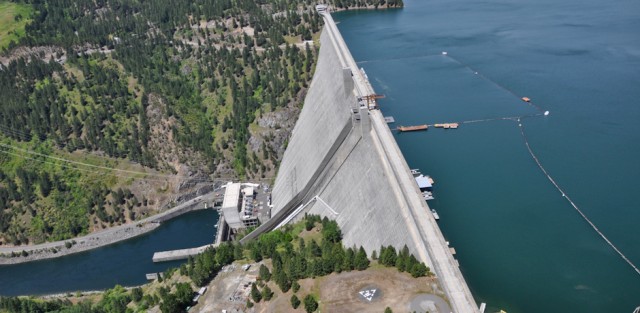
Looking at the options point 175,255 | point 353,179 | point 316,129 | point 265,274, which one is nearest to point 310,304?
point 265,274

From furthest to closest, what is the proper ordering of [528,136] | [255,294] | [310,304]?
1. [528,136]
2. [255,294]
3. [310,304]

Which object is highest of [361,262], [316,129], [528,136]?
[316,129]

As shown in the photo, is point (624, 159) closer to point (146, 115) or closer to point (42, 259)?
point (146, 115)

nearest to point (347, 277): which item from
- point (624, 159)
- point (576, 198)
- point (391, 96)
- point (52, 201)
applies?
point (576, 198)

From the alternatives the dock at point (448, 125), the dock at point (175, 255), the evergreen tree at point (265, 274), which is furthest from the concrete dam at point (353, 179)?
the dock at point (448, 125)

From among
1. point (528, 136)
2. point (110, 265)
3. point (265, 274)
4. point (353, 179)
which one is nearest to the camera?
point (265, 274)

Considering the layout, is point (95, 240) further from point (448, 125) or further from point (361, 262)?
point (448, 125)

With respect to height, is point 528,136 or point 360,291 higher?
point 528,136

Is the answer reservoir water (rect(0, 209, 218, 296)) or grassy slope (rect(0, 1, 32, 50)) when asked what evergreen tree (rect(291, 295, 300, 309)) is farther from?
grassy slope (rect(0, 1, 32, 50))
